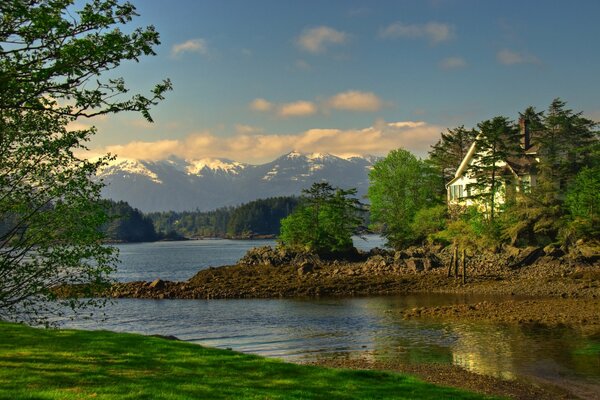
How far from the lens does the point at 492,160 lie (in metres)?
68.8

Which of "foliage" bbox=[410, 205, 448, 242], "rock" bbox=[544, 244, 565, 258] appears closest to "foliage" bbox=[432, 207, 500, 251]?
"foliage" bbox=[410, 205, 448, 242]

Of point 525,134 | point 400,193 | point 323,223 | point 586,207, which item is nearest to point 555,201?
point 586,207

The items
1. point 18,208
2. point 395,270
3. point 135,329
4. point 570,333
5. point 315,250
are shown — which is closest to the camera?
point 18,208

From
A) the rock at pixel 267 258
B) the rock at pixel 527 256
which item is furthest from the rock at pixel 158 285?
the rock at pixel 527 256

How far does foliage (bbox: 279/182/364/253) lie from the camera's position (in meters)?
85.9

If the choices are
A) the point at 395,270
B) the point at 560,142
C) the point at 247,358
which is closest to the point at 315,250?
the point at 395,270

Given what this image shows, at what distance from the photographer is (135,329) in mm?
40094

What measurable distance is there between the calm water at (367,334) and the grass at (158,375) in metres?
8.58

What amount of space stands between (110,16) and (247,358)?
12.3m

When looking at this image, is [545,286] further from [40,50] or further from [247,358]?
[40,50]

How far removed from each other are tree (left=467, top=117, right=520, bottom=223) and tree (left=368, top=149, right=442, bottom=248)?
42.7 feet

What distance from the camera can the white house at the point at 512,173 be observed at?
70.6m

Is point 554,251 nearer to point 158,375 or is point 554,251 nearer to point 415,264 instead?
point 415,264

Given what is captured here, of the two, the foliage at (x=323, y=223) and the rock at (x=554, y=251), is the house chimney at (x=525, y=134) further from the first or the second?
the foliage at (x=323, y=223)
